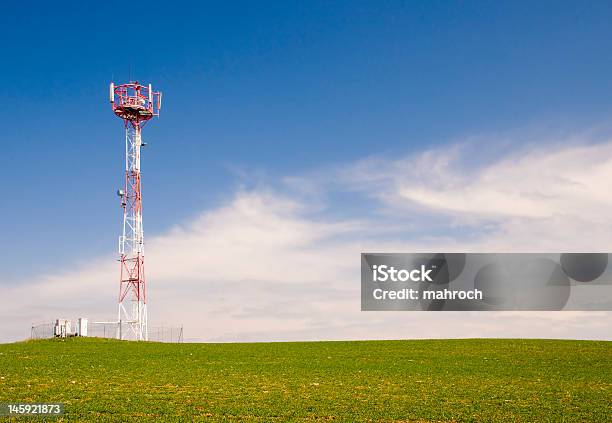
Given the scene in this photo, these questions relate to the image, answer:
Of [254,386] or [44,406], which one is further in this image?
[254,386]

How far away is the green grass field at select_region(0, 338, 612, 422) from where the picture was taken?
22219 millimetres

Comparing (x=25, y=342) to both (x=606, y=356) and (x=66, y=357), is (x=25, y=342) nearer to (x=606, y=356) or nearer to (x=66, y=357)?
(x=66, y=357)

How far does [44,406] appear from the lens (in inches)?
866

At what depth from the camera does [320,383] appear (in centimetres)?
2978

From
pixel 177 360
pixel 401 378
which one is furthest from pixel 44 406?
pixel 177 360

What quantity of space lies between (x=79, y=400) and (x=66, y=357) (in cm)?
2264

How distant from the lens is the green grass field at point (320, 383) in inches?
875

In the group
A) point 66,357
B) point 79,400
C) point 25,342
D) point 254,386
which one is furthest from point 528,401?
point 25,342

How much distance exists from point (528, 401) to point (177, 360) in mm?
24162

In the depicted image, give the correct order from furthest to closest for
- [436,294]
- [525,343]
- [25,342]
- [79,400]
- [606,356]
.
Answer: [25,342], [525,343], [436,294], [606,356], [79,400]

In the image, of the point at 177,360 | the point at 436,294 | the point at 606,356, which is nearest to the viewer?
the point at 177,360

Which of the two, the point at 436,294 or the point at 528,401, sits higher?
the point at 436,294

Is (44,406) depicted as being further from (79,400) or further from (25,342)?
(25,342)

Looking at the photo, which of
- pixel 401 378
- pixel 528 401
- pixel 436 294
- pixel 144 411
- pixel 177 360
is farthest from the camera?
pixel 436 294
